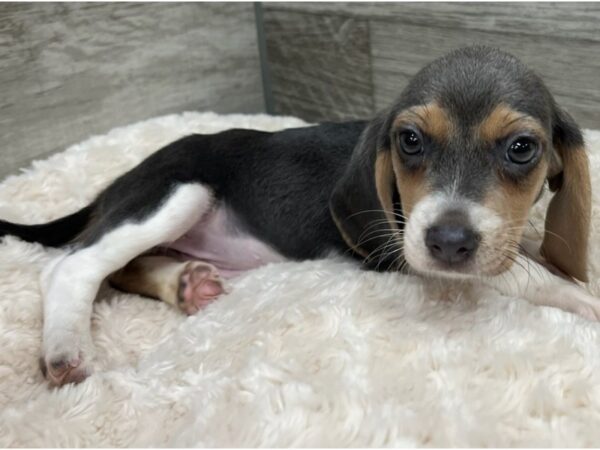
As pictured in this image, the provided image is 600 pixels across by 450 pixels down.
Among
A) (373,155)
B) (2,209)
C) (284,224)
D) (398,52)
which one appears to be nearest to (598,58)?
(398,52)

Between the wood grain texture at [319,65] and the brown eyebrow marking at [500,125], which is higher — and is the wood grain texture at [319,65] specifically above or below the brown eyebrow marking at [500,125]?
below

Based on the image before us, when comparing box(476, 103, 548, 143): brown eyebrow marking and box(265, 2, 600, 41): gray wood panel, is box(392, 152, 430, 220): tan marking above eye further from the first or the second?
box(265, 2, 600, 41): gray wood panel

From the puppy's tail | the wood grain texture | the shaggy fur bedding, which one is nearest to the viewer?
the shaggy fur bedding

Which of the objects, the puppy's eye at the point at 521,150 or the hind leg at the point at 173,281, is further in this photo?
the hind leg at the point at 173,281

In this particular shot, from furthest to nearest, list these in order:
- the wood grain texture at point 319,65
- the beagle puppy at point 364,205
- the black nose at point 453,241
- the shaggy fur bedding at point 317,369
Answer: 1. the wood grain texture at point 319,65
2. the beagle puppy at point 364,205
3. the black nose at point 453,241
4. the shaggy fur bedding at point 317,369

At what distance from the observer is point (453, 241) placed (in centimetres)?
171

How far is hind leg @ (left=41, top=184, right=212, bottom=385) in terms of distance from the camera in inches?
82.4

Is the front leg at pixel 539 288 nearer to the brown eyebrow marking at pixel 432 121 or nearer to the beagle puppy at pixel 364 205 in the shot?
the beagle puppy at pixel 364 205

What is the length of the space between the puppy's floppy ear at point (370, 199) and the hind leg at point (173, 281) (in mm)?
502

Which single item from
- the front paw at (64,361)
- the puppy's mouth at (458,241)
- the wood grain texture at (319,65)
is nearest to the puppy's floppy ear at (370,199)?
the puppy's mouth at (458,241)

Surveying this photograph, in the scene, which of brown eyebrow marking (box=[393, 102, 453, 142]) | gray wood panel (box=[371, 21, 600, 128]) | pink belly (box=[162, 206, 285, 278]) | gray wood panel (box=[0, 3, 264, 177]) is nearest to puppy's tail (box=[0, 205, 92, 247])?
pink belly (box=[162, 206, 285, 278])

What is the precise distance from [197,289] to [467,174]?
41.1 inches

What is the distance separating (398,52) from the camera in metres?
3.71

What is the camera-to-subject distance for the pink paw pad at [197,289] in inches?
94.4
